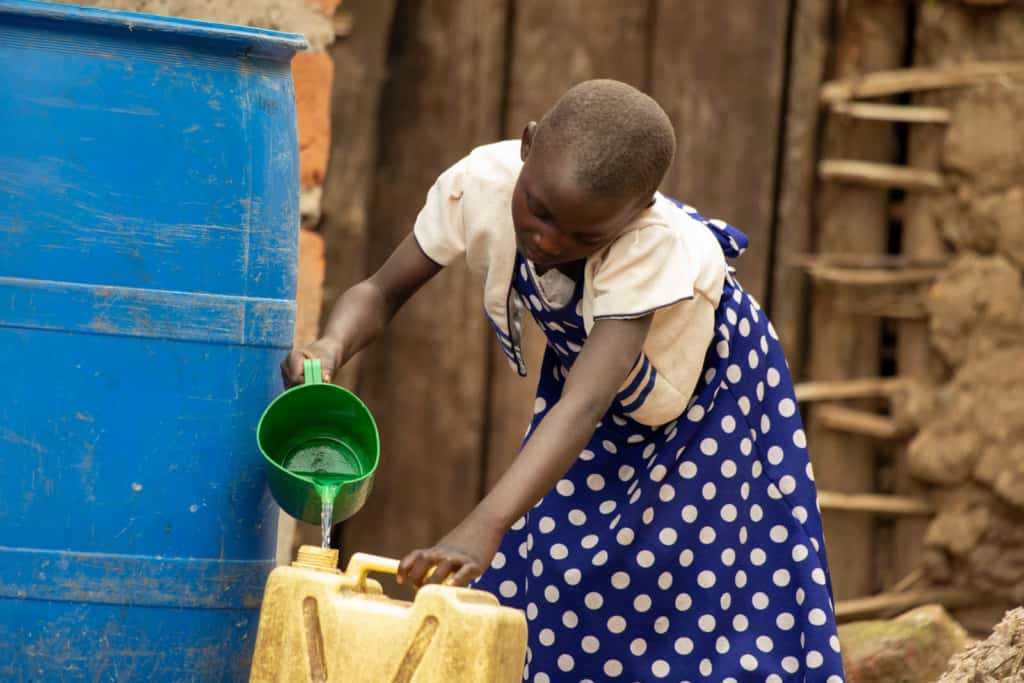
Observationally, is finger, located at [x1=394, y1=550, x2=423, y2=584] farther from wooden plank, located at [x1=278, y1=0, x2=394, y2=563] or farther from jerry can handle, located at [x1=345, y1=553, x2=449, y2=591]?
wooden plank, located at [x1=278, y1=0, x2=394, y2=563]

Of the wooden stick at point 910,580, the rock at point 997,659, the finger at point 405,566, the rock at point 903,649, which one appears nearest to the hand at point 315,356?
the finger at point 405,566

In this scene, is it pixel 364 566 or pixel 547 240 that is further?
pixel 547 240

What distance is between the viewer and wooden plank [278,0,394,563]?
3.56 metres

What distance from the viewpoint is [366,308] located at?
99.8 inches

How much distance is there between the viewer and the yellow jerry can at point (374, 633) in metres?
1.98

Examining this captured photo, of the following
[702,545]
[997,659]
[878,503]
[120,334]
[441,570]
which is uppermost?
[120,334]

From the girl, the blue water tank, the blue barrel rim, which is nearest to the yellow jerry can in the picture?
the blue water tank

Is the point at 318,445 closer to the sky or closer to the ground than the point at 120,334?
closer to the ground

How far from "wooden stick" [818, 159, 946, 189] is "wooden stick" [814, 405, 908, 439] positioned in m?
0.55

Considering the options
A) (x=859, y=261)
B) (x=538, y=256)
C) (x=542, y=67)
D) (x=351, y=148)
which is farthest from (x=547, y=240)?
(x=859, y=261)

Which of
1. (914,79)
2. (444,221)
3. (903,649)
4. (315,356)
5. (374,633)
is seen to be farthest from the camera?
(914,79)

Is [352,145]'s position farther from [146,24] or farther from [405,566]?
[405,566]

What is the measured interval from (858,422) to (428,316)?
106cm

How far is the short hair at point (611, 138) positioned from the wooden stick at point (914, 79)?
1.76 meters
